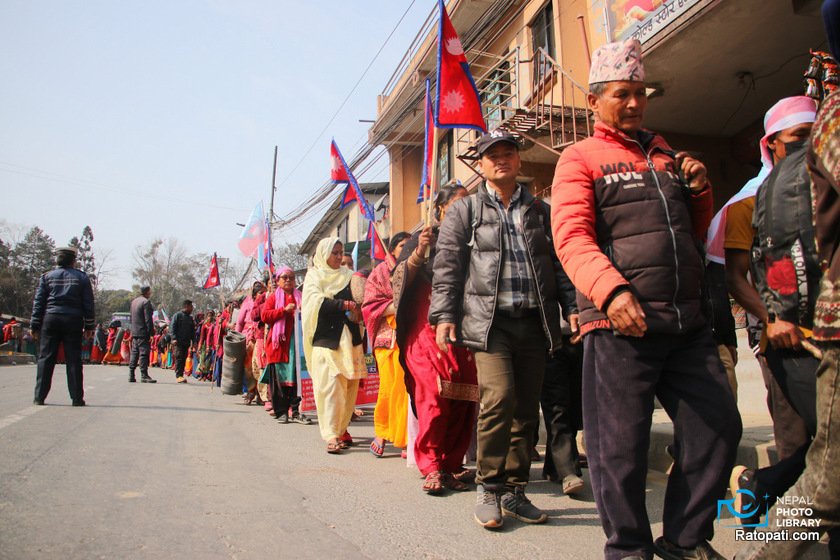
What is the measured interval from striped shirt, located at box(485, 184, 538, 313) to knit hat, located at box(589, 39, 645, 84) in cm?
110

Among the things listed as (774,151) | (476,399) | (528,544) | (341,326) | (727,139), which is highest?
(727,139)

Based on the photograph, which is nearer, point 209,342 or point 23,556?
point 23,556

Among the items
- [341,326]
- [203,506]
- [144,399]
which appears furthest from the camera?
[144,399]

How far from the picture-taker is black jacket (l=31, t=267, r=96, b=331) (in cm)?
796

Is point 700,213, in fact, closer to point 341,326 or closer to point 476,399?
point 476,399

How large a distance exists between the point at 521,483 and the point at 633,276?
5.20 feet

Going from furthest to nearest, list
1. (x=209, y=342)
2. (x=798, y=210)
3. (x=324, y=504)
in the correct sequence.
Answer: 1. (x=209, y=342)
2. (x=324, y=504)
3. (x=798, y=210)

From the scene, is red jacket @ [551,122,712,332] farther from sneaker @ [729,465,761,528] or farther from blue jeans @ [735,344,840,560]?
sneaker @ [729,465,761,528]

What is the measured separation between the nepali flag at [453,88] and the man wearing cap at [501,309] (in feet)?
7.59

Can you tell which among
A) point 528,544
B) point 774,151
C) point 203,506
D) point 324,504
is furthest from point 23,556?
point 774,151

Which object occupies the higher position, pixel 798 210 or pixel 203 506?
pixel 798 210

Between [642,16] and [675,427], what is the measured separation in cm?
799

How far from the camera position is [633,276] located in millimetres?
2305

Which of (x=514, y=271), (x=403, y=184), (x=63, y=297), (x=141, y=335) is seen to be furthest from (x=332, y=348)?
(x=403, y=184)
